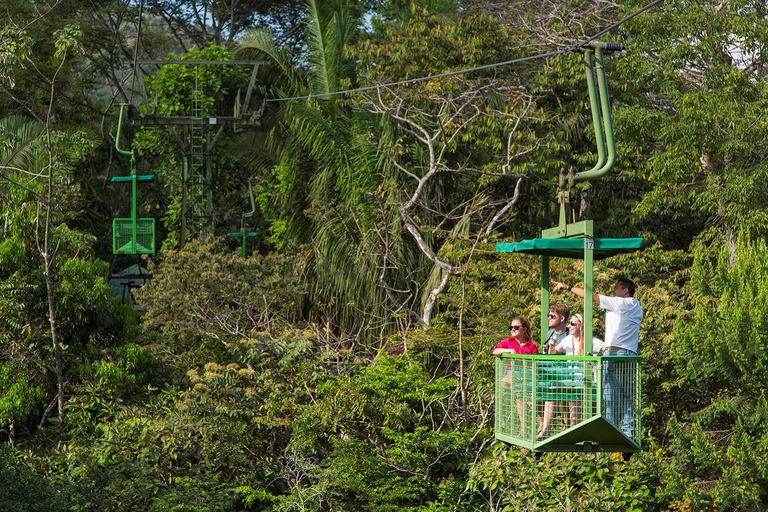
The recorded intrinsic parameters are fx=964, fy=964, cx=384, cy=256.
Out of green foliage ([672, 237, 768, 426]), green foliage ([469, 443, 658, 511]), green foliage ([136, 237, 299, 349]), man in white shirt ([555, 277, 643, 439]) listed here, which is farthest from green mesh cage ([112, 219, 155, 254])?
man in white shirt ([555, 277, 643, 439])

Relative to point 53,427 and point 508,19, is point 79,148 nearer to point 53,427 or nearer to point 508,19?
point 53,427

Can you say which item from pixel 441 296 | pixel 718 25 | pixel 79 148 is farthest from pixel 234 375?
pixel 718 25

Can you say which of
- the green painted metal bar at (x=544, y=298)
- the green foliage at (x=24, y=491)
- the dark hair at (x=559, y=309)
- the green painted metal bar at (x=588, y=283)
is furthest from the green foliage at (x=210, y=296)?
the green painted metal bar at (x=588, y=283)

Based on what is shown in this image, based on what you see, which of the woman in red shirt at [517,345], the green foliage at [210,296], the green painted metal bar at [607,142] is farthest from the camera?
the green foliage at [210,296]

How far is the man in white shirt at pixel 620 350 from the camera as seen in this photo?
7684 mm

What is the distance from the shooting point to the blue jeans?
766 centimetres

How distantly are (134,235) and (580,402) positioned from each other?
37.9ft

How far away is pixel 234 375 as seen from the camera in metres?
14.5

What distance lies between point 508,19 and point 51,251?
1010 cm

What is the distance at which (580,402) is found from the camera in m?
7.78

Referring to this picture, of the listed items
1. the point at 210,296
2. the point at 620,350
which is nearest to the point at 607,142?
the point at 620,350

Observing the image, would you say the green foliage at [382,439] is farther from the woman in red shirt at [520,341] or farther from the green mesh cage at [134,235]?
the green mesh cage at [134,235]

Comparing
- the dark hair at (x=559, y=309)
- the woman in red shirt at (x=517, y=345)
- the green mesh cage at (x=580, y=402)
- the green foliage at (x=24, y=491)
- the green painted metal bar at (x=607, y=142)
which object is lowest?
the green foliage at (x=24, y=491)

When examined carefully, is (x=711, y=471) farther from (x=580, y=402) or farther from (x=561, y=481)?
(x=580, y=402)
